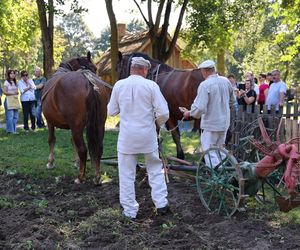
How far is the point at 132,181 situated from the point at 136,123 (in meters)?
0.74

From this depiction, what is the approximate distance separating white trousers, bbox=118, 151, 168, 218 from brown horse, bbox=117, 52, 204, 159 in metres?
3.59

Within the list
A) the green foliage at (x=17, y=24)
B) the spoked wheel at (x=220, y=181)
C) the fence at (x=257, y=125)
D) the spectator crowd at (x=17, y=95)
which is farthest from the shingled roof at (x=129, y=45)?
the spoked wheel at (x=220, y=181)

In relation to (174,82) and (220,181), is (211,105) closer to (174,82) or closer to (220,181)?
(220,181)

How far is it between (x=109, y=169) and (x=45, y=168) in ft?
4.07

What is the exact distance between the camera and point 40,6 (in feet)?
54.8

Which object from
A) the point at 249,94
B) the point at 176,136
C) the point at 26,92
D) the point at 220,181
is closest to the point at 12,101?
the point at 26,92

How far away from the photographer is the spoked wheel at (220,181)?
5422mm

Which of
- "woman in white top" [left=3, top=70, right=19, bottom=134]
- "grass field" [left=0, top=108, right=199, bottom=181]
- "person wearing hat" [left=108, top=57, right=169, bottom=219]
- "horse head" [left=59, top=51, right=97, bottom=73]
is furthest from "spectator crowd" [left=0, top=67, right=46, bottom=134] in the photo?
"person wearing hat" [left=108, top=57, right=169, bottom=219]

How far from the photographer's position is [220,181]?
5.67 meters

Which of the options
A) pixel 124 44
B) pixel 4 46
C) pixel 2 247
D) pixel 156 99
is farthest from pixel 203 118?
pixel 124 44

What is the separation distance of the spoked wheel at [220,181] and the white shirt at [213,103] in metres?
0.61

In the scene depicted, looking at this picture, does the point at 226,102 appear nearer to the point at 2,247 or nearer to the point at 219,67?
the point at 2,247

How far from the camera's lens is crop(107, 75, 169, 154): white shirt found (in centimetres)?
549

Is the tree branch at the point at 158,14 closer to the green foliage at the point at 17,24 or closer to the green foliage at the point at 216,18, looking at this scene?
the green foliage at the point at 216,18
